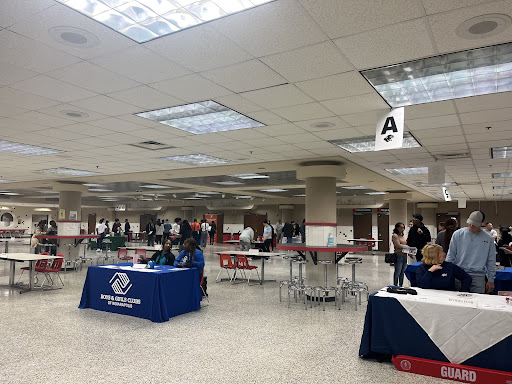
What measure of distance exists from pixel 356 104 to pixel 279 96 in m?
0.97

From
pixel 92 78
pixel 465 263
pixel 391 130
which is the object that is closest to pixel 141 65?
pixel 92 78

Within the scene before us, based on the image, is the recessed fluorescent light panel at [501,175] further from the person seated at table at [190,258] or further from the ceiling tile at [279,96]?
the person seated at table at [190,258]

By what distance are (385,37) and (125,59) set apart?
225 centimetres

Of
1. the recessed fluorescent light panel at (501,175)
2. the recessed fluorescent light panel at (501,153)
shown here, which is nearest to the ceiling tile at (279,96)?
the recessed fluorescent light panel at (501,153)

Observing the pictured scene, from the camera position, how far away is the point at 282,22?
280 centimetres

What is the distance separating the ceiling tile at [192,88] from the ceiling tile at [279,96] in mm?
344

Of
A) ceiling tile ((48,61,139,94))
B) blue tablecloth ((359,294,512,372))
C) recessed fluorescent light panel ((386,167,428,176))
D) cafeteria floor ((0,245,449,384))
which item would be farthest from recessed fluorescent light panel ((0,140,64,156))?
recessed fluorescent light panel ((386,167,428,176))

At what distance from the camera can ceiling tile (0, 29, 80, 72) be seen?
3113 mm

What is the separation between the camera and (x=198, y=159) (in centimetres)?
896

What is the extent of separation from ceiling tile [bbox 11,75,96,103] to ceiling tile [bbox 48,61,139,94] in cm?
13

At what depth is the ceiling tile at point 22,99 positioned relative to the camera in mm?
4391

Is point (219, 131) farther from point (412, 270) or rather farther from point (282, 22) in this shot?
point (412, 270)

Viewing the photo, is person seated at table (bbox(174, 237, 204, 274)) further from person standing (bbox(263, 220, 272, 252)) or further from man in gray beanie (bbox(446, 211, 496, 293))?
person standing (bbox(263, 220, 272, 252))

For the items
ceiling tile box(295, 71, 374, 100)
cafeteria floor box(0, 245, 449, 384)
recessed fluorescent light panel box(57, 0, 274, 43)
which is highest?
recessed fluorescent light panel box(57, 0, 274, 43)
